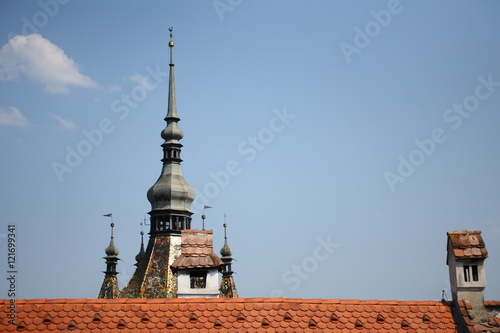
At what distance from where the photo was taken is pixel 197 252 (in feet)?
124

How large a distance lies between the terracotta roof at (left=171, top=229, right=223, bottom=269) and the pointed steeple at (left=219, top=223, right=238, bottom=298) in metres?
48.6

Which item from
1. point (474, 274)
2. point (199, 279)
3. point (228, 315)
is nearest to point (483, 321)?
point (474, 274)

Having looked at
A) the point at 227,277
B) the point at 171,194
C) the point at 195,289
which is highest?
the point at 171,194

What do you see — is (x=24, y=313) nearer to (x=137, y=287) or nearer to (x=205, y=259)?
(x=205, y=259)

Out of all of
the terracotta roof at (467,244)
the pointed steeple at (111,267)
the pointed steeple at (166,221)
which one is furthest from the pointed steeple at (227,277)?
the terracotta roof at (467,244)

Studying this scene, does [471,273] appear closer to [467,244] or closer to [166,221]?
[467,244]

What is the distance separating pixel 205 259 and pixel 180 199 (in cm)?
5344

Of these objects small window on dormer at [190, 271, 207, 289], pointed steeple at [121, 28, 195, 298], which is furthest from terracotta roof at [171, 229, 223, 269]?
pointed steeple at [121, 28, 195, 298]

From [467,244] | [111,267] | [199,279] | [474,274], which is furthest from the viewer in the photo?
[111,267]

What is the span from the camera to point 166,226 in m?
89.4

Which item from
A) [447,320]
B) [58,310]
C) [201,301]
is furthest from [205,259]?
[447,320]

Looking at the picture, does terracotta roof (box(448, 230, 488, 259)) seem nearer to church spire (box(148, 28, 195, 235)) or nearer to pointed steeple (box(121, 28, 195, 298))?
pointed steeple (box(121, 28, 195, 298))

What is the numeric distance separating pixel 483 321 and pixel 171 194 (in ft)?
199

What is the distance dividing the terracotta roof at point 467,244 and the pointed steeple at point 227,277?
5461cm
